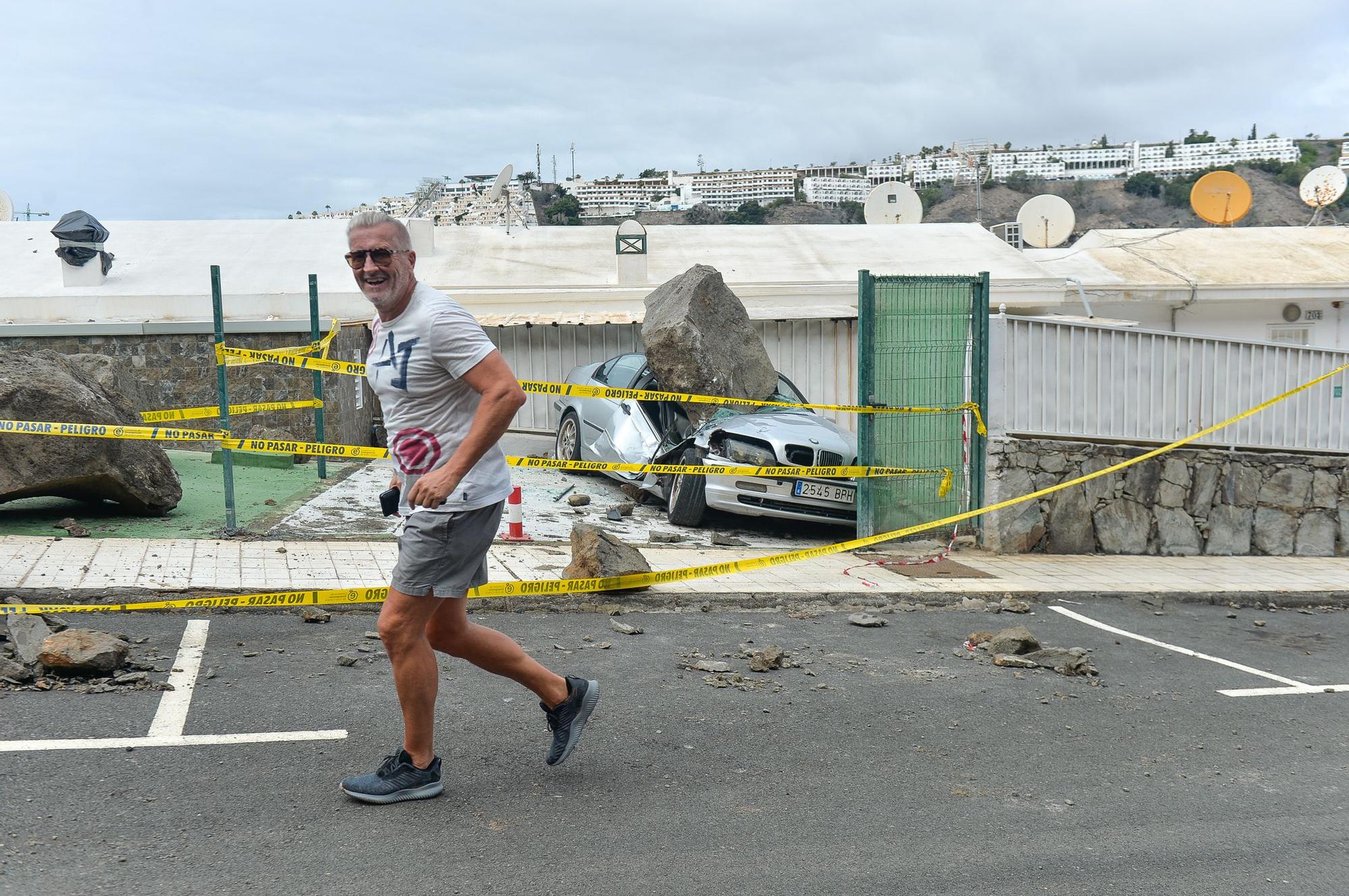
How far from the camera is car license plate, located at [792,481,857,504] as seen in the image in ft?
34.2

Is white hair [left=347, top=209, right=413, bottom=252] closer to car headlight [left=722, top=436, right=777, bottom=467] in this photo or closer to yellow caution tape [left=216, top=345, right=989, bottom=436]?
yellow caution tape [left=216, top=345, right=989, bottom=436]

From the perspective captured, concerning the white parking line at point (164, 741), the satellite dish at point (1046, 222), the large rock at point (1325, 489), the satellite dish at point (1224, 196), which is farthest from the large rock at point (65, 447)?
the satellite dish at point (1224, 196)

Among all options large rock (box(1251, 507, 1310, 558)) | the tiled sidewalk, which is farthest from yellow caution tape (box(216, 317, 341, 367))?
large rock (box(1251, 507, 1310, 558))

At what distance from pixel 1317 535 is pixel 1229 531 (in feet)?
3.73

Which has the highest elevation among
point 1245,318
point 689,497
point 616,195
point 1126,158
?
point 1126,158

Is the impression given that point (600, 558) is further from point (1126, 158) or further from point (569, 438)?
point (1126, 158)

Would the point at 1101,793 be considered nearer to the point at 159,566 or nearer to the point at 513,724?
the point at 513,724

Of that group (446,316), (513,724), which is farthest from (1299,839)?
(446,316)

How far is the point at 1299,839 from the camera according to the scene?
4.15 metres

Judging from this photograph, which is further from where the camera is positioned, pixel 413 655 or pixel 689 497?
pixel 689 497

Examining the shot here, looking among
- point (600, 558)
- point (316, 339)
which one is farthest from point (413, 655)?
point (316, 339)

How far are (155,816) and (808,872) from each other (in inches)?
83.3

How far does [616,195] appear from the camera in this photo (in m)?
64.8

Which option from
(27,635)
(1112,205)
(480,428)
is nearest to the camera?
(480,428)
